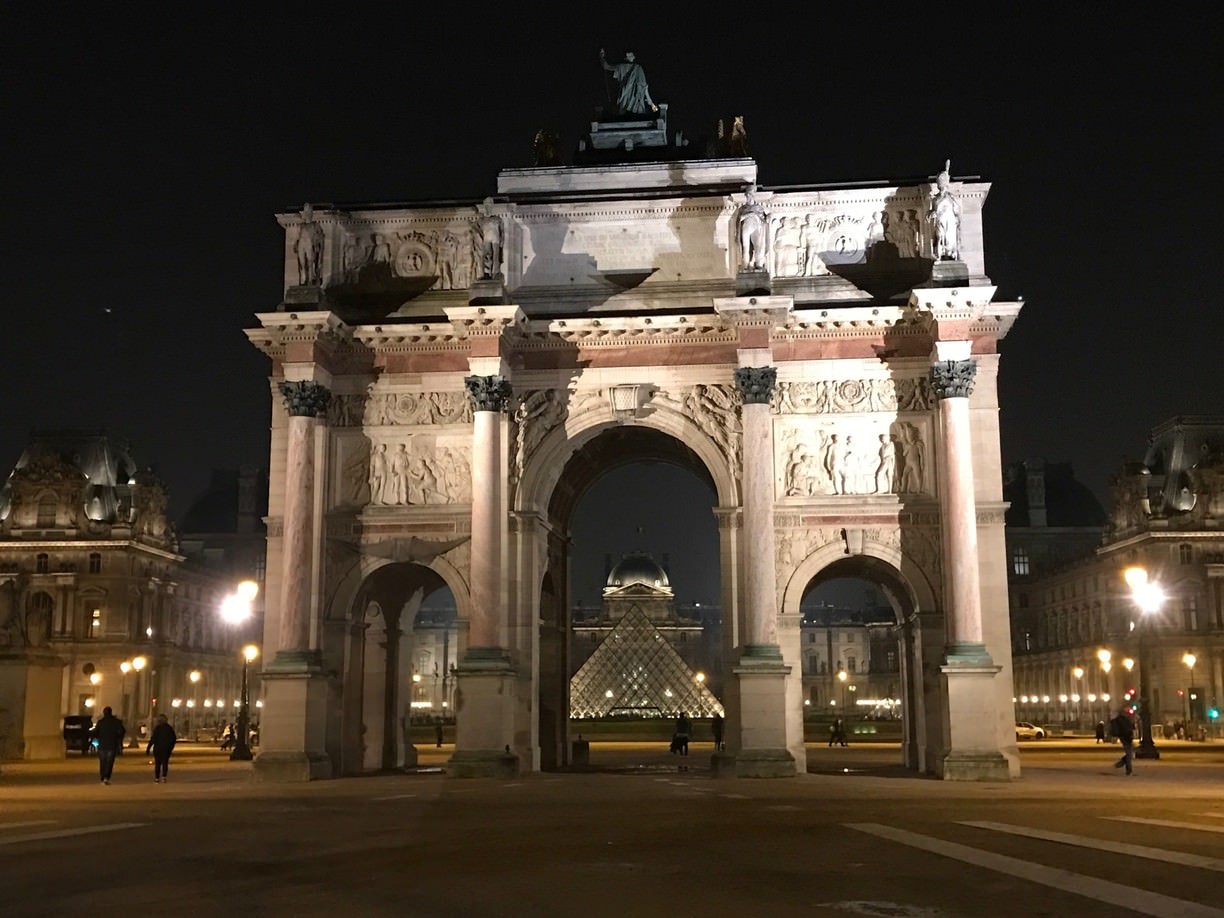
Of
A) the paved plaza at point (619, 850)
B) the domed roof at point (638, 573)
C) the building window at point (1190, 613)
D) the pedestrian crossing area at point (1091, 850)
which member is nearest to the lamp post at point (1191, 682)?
the building window at point (1190, 613)

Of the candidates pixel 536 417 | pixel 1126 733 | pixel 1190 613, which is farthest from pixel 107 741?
pixel 1190 613

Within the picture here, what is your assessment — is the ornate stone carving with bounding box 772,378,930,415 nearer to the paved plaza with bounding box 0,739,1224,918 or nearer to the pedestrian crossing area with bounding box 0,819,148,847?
the paved plaza with bounding box 0,739,1224,918

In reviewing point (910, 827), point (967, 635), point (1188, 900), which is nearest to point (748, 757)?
point (967, 635)

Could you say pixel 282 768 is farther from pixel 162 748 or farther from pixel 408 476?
pixel 408 476

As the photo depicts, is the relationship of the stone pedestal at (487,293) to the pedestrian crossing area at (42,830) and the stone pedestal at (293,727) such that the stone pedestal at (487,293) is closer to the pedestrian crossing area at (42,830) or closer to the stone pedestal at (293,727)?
the stone pedestal at (293,727)

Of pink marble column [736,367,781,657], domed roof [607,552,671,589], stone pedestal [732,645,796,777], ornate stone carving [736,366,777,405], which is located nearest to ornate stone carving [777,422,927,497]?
pink marble column [736,367,781,657]

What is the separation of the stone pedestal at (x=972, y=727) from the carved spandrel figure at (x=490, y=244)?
45.4 ft

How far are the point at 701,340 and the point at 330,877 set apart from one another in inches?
857

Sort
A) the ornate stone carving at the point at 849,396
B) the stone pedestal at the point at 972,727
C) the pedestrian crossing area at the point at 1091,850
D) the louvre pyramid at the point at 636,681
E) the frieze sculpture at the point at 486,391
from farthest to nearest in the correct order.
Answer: the louvre pyramid at the point at 636,681 < the ornate stone carving at the point at 849,396 < the frieze sculpture at the point at 486,391 < the stone pedestal at the point at 972,727 < the pedestrian crossing area at the point at 1091,850

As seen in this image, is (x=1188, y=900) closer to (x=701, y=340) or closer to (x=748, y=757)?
(x=748, y=757)

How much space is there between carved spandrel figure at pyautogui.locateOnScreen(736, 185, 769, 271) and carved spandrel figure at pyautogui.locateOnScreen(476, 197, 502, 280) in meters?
5.73

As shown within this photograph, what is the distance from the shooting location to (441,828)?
54.1 feet

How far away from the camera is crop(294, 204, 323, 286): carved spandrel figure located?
3234 centimetres

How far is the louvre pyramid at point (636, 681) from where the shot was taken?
8656cm
